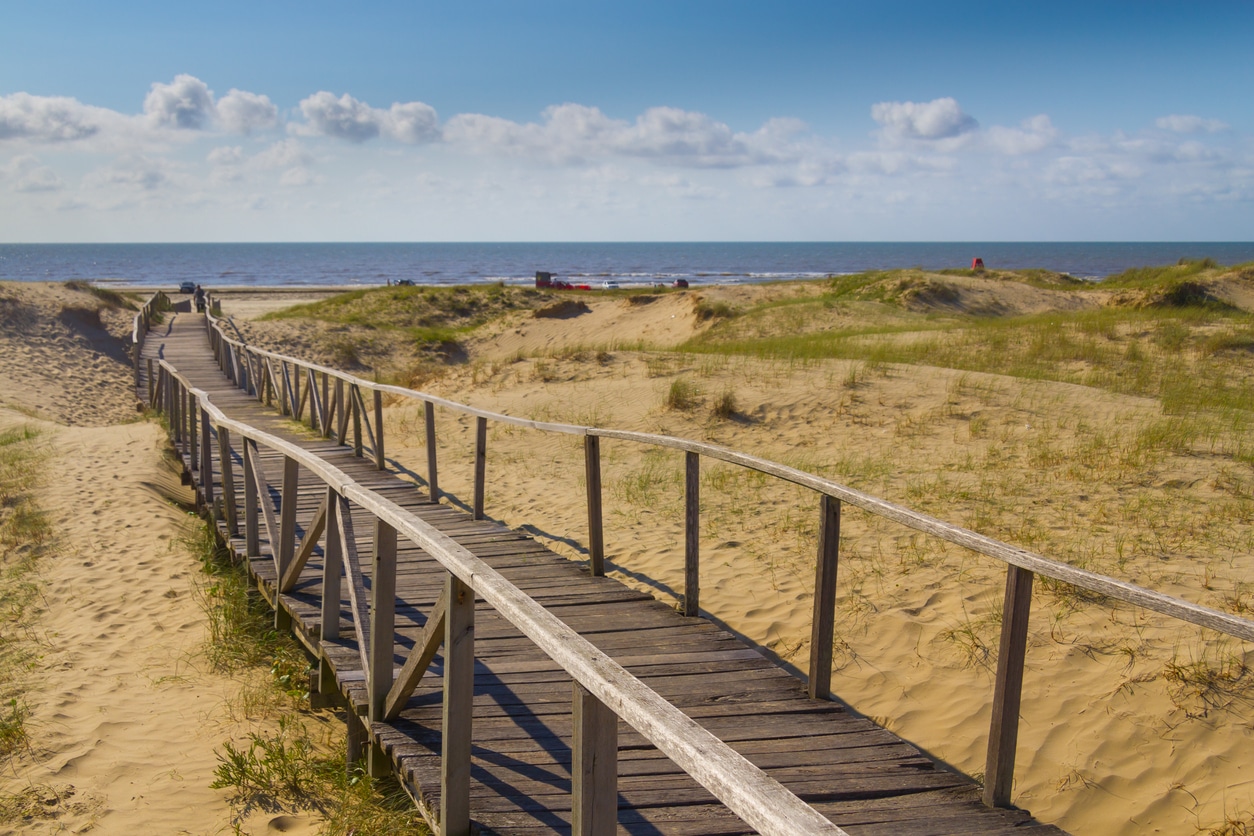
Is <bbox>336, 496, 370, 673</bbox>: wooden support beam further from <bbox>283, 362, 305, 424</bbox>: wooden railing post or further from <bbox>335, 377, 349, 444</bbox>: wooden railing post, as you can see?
<bbox>283, 362, 305, 424</bbox>: wooden railing post

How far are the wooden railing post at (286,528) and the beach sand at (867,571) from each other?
0.52 metres

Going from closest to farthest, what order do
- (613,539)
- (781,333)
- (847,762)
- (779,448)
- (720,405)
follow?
(847,762)
(613,539)
(779,448)
(720,405)
(781,333)

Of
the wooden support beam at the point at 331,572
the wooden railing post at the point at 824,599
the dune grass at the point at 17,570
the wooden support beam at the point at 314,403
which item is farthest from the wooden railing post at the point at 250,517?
the wooden support beam at the point at 314,403

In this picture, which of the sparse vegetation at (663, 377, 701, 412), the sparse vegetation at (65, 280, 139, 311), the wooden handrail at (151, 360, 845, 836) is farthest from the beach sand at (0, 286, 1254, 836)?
the sparse vegetation at (65, 280, 139, 311)

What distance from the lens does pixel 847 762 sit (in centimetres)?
353

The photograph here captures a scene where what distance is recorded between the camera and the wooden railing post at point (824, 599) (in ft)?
13.5

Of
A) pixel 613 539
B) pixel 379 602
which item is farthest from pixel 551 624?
pixel 613 539

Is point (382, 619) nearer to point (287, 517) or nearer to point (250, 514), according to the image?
point (287, 517)

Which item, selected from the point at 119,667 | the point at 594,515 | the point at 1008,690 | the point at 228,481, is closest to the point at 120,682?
the point at 119,667

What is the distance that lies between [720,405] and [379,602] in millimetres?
8277

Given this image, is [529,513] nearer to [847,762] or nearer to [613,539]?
[613,539]

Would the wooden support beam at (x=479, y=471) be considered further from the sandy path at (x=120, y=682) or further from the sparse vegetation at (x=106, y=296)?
the sparse vegetation at (x=106, y=296)

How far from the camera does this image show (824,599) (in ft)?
13.6

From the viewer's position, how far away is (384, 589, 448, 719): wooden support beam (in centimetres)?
308
